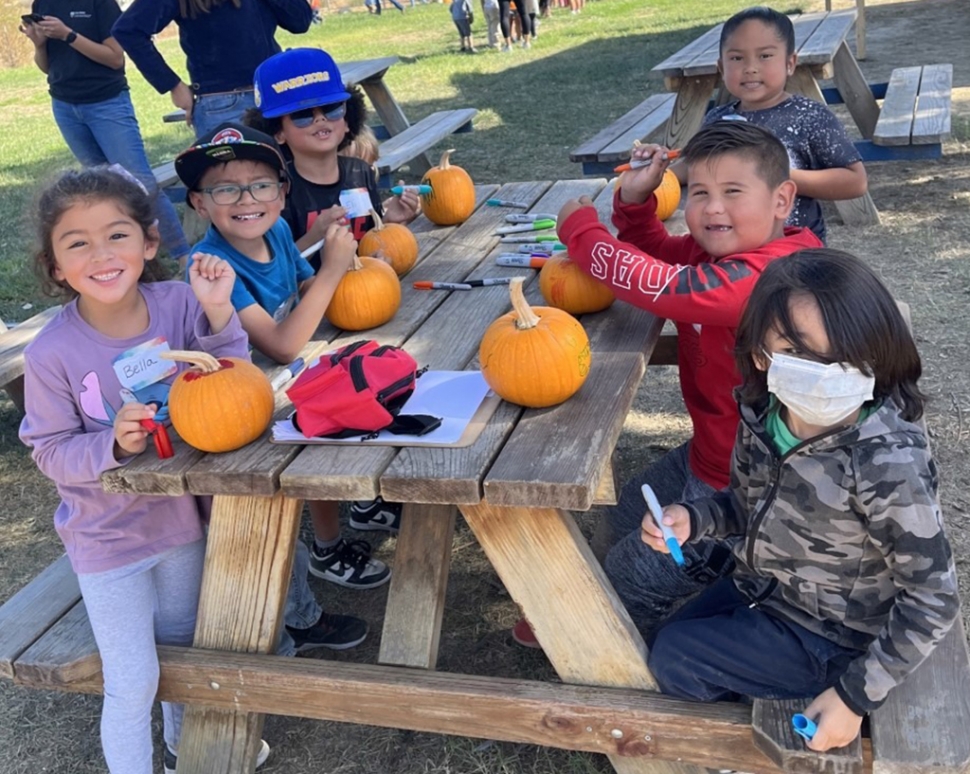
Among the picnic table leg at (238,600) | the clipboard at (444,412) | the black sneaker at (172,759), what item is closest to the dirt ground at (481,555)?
the black sneaker at (172,759)

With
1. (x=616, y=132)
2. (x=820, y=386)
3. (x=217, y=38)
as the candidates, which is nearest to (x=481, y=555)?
(x=820, y=386)

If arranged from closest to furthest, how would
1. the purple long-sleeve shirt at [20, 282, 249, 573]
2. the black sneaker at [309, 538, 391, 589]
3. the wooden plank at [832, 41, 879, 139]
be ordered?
the purple long-sleeve shirt at [20, 282, 249, 573], the black sneaker at [309, 538, 391, 589], the wooden plank at [832, 41, 879, 139]

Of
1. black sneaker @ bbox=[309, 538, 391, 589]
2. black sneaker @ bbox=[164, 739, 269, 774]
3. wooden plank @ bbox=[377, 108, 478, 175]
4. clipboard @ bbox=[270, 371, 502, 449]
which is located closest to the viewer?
clipboard @ bbox=[270, 371, 502, 449]

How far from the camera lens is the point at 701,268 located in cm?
236

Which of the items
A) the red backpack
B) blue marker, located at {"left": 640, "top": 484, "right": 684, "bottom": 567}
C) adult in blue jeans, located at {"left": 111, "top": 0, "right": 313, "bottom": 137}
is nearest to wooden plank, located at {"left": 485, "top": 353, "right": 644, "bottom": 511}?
blue marker, located at {"left": 640, "top": 484, "right": 684, "bottom": 567}

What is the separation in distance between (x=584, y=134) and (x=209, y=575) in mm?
7784

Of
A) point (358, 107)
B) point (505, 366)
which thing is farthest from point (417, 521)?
point (358, 107)

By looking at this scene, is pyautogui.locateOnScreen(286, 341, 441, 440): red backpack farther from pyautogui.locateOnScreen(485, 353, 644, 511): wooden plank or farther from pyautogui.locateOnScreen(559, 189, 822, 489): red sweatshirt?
pyautogui.locateOnScreen(559, 189, 822, 489): red sweatshirt

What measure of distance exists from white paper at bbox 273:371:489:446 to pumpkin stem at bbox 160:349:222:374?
0.63 feet

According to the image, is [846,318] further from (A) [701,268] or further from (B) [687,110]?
(B) [687,110]

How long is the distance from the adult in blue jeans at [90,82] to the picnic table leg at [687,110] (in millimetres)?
3380

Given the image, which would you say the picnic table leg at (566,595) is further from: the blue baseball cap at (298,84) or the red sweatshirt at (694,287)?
the blue baseball cap at (298,84)

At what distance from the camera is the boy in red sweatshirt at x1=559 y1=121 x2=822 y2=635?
2357mm

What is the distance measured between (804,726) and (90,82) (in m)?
5.66
